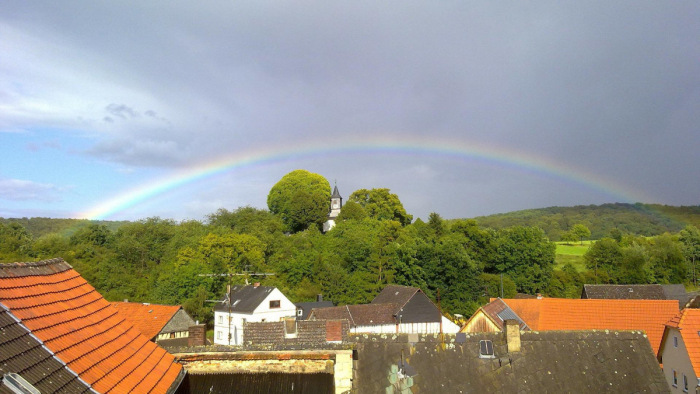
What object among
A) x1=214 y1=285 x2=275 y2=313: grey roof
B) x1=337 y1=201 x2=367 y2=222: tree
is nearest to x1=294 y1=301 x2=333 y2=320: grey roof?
x1=214 y1=285 x2=275 y2=313: grey roof

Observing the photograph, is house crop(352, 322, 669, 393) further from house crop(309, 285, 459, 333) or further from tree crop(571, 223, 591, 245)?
tree crop(571, 223, 591, 245)

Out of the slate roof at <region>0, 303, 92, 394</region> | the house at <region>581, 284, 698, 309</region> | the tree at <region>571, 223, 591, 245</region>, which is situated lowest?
the house at <region>581, 284, 698, 309</region>

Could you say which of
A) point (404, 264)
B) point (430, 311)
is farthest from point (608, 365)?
point (404, 264)

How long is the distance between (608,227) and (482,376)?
120669 mm

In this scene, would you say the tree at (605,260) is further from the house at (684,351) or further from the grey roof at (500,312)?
the house at (684,351)

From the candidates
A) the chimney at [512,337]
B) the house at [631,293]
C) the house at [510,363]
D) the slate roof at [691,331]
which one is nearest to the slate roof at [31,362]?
the house at [510,363]

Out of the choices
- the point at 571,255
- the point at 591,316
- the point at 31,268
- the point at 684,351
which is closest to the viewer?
the point at 31,268

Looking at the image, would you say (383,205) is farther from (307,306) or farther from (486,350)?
(486,350)

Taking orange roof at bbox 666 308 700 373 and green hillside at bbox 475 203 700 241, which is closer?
orange roof at bbox 666 308 700 373

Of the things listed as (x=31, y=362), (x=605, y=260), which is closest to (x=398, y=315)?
(x=31, y=362)

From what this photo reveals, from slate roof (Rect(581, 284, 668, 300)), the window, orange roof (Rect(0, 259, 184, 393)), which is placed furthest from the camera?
slate roof (Rect(581, 284, 668, 300))

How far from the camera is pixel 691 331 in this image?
17406 millimetres

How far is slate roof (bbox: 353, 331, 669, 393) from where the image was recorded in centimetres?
1152

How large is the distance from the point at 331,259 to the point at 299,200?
24530 millimetres
